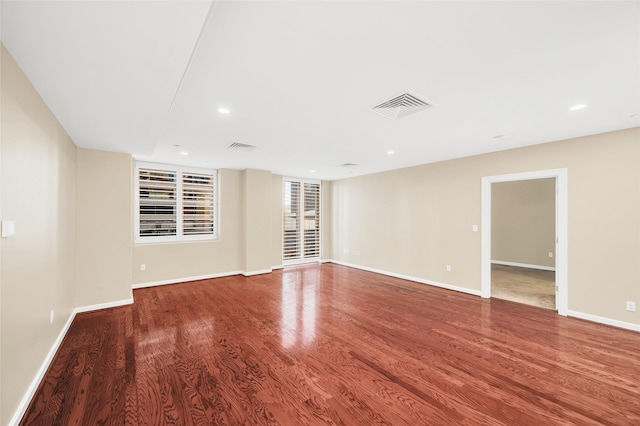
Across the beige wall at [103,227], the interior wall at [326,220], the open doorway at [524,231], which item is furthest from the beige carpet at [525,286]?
the beige wall at [103,227]

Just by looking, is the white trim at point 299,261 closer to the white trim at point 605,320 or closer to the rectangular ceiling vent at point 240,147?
the rectangular ceiling vent at point 240,147

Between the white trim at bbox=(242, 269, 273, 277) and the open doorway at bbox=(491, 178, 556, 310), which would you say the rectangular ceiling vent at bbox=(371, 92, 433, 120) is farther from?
the open doorway at bbox=(491, 178, 556, 310)

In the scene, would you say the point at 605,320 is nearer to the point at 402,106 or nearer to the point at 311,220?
the point at 402,106

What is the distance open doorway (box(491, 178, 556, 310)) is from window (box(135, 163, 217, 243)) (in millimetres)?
6666

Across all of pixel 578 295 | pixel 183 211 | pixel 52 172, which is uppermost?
pixel 52 172

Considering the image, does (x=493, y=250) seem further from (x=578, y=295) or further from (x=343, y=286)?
(x=343, y=286)

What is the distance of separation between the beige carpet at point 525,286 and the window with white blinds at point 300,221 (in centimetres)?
457

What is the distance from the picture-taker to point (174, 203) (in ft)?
17.5

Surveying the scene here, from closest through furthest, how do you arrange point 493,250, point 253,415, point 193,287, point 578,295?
point 253,415, point 578,295, point 193,287, point 493,250

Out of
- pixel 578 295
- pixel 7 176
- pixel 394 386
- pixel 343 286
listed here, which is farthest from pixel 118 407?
pixel 578 295

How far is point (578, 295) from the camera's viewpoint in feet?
11.4

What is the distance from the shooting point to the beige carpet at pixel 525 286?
4305 mm

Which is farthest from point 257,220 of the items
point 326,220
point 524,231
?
point 524,231

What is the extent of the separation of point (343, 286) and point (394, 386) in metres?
3.03
